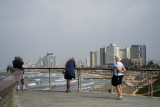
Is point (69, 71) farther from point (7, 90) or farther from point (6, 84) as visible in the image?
point (7, 90)

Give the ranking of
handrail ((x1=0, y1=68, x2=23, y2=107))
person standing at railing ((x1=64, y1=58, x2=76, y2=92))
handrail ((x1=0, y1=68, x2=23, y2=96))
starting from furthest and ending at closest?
person standing at railing ((x1=64, y1=58, x2=76, y2=92)), handrail ((x1=0, y1=68, x2=23, y2=107)), handrail ((x1=0, y1=68, x2=23, y2=96))

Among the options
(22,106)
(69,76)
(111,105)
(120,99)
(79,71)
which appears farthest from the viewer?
(79,71)

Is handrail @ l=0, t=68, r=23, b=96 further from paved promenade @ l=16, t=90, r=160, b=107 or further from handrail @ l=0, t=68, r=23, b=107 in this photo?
paved promenade @ l=16, t=90, r=160, b=107

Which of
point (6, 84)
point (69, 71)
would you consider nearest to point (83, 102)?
point (69, 71)

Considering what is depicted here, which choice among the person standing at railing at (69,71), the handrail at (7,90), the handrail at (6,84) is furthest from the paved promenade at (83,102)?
the handrail at (6,84)

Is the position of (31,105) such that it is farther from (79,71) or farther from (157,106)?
(79,71)

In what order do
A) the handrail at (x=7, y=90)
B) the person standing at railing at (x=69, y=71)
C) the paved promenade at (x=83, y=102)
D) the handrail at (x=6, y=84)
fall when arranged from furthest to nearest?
the person standing at railing at (x=69, y=71), the paved promenade at (x=83, y=102), the handrail at (x=7, y=90), the handrail at (x=6, y=84)

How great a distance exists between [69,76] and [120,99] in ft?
10.2

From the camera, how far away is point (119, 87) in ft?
28.0

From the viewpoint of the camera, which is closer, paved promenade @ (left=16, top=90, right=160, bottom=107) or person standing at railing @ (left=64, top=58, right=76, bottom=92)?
paved promenade @ (left=16, top=90, right=160, bottom=107)

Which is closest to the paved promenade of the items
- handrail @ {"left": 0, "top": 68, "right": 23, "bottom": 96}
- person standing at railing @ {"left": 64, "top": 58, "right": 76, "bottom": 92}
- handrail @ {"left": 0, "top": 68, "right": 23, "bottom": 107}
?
person standing at railing @ {"left": 64, "top": 58, "right": 76, "bottom": 92}

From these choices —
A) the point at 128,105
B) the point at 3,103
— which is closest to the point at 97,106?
the point at 128,105

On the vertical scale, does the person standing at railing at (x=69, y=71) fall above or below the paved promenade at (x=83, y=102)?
above

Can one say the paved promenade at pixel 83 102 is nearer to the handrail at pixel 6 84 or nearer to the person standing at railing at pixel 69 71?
the person standing at railing at pixel 69 71
